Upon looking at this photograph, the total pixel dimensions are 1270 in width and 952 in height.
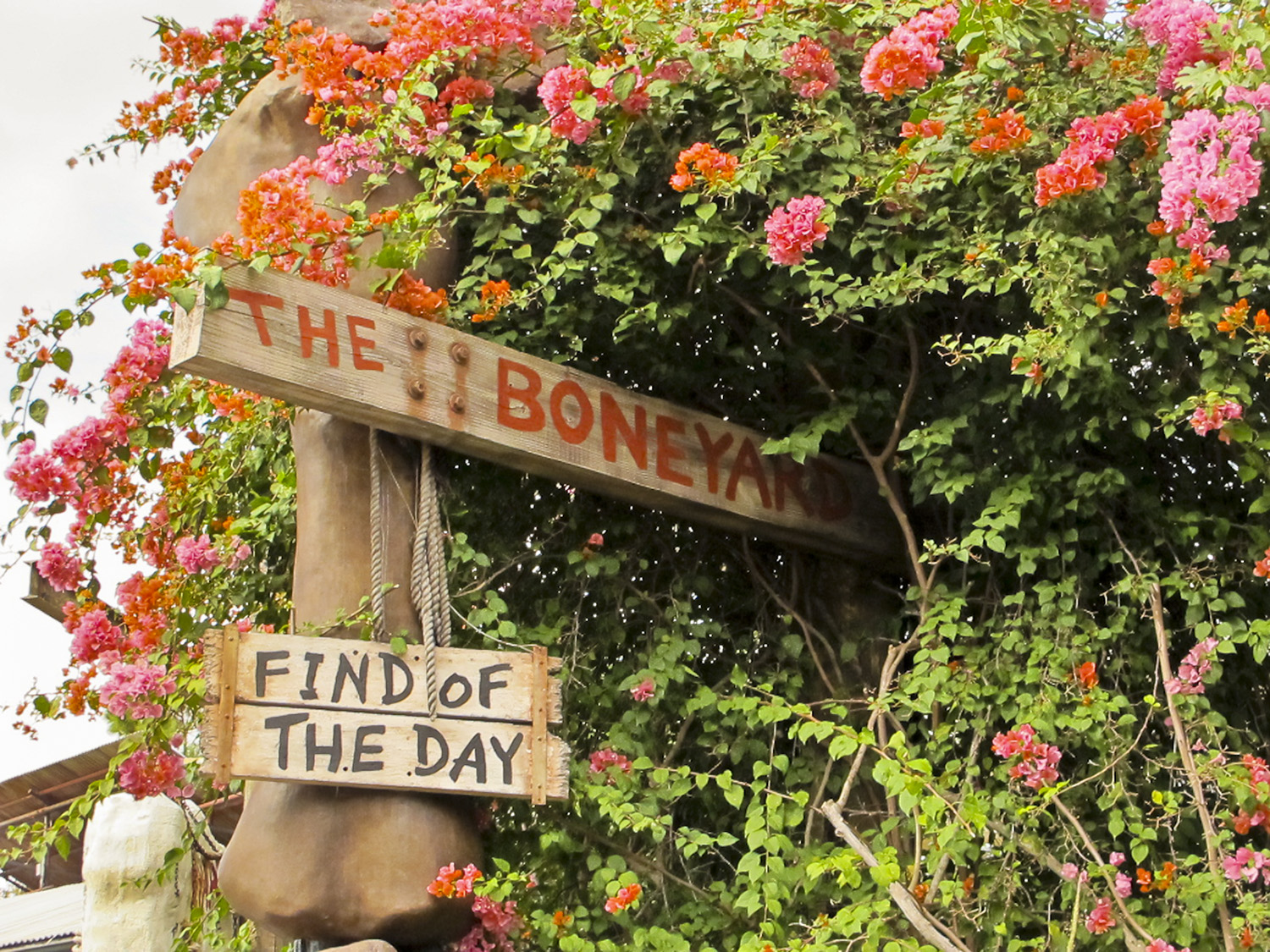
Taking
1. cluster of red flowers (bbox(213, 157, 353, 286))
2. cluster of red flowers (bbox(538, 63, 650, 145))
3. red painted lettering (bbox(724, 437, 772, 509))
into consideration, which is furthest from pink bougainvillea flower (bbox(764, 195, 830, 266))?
cluster of red flowers (bbox(213, 157, 353, 286))

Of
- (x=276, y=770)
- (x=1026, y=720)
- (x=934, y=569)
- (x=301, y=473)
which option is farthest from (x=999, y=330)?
(x=276, y=770)

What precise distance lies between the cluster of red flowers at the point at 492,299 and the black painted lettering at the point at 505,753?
88 cm

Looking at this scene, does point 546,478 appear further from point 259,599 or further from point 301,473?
point 259,599

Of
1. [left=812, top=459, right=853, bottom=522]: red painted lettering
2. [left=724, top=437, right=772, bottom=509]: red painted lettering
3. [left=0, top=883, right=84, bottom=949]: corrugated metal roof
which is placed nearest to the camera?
[left=724, top=437, right=772, bottom=509]: red painted lettering

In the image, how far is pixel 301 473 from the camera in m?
3.09

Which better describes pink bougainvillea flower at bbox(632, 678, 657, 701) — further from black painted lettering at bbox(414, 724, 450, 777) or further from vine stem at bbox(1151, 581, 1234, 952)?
vine stem at bbox(1151, 581, 1234, 952)

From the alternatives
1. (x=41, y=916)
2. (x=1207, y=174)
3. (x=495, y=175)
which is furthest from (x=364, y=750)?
(x=41, y=916)

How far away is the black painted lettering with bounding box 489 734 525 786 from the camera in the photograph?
9.25ft

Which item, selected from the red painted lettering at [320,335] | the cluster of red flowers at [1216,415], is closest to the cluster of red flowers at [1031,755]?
the cluster of red flowers at [1216,415]

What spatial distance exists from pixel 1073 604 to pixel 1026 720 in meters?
0.29

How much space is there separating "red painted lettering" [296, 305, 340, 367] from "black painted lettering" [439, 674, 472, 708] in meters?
0.64

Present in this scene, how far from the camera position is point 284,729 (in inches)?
105

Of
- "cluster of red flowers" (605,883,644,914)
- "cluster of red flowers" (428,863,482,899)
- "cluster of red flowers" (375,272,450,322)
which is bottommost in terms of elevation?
"cluster of red flowers" (605,883,644,914)

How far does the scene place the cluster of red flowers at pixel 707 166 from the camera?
3006 mm
